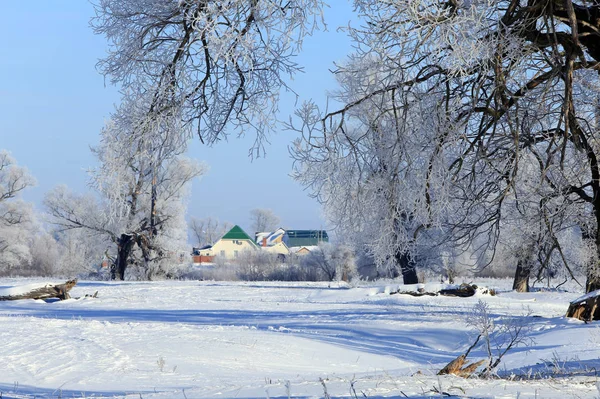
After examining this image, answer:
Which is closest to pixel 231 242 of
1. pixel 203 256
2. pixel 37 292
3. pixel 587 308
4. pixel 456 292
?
pixel 203 256

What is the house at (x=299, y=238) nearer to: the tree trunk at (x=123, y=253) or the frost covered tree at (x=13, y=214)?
the frost covered tree at (x=13, y=214)

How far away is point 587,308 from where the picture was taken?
1413 centimetres

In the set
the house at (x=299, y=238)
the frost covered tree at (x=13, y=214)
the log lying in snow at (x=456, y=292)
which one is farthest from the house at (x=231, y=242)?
the log lying in snow at (x=456, y=292)

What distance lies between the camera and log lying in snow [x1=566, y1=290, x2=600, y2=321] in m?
14.0

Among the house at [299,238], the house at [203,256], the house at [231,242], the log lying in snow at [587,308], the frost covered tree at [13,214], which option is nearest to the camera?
the log lying in snow at [587,308]

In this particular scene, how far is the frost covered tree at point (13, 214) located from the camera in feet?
159

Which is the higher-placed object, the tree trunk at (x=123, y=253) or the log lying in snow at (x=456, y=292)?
the tree trunk at (x=123, y=253)

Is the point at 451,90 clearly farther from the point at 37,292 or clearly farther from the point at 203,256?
the point at 203,256

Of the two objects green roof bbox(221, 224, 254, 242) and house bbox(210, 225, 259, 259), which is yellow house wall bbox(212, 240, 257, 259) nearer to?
house bbox(210, 225, 259, 259)

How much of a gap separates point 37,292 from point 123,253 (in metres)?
18.0

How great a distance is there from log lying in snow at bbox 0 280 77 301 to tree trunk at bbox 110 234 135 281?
16.9m

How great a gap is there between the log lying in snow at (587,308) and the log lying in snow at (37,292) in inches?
608

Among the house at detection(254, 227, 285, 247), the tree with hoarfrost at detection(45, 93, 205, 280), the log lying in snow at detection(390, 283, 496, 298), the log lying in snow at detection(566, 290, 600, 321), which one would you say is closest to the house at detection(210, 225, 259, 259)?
the house at detection(254, 227, 285, 247)

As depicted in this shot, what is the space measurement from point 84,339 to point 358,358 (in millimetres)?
4474
